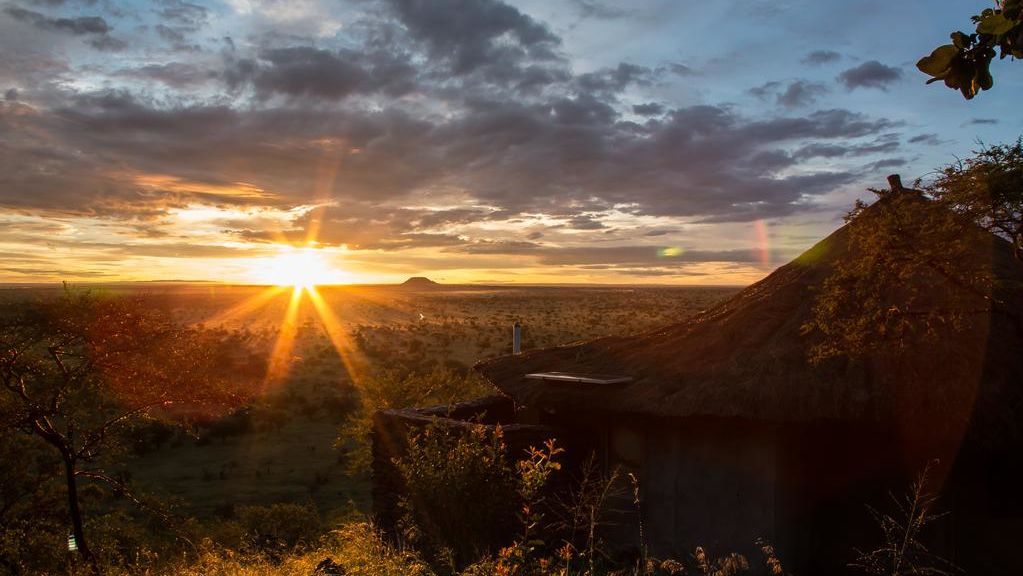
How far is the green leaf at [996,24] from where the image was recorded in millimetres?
2398

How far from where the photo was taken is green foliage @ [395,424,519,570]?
8594 millimetres

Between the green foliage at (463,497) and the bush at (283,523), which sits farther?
the bush at (283,523)

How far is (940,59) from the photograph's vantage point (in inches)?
101

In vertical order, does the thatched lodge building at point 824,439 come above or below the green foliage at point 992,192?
below

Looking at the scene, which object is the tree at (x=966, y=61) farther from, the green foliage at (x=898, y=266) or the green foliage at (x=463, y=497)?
the green foliage at (x=463, y=497)

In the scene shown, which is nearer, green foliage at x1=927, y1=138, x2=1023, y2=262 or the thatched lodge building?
green foliage at x1=927, y1=138, x2=1023, y2=262

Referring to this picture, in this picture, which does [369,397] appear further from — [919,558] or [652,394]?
[919,558]

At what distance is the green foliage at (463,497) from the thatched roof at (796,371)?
1973 mm

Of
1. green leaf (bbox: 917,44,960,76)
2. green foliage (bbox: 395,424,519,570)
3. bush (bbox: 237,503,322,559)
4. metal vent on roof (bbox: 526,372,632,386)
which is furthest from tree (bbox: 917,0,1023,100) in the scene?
bush (bbox: 237,503,322,559)

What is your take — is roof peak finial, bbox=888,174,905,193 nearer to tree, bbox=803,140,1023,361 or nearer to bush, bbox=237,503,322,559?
tree, bbox=803,140,1023,361

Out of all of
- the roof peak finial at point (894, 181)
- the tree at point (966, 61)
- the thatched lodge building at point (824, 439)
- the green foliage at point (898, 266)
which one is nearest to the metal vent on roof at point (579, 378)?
the thatched lodge building at point (824, 439)

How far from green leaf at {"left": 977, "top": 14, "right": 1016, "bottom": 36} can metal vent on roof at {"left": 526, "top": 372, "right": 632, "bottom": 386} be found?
788cm

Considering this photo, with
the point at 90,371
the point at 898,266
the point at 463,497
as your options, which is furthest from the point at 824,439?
the point at 90,371

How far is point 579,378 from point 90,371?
666cm
